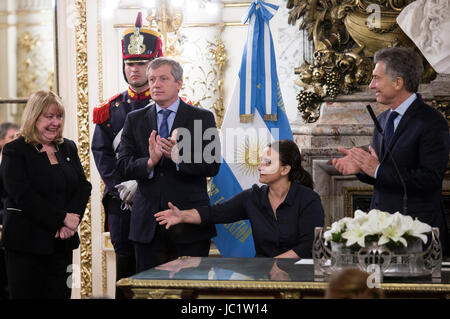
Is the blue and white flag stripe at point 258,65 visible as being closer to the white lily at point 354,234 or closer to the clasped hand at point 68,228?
the clasped hand at point 68,228

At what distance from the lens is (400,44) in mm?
4398

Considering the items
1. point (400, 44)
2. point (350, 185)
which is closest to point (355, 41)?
point (400, 44)

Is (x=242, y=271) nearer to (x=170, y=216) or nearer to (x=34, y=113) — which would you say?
(x=170, y=216)

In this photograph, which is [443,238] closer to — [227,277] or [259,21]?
[227,277]

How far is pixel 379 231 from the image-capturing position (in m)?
2.50

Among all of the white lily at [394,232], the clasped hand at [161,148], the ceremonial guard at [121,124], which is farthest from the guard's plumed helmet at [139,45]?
Answer: the white lily at [394,232]

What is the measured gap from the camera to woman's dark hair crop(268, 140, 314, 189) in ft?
11.5

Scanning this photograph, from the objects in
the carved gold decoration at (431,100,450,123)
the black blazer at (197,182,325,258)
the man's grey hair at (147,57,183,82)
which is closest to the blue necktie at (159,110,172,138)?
the man's grey hair at (147,57,183,82)

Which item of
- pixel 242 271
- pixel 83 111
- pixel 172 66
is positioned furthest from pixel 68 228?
pixel 83 111

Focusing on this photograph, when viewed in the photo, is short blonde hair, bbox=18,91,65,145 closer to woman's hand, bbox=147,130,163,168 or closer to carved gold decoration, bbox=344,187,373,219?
woman's hand, bbox=147,130,163,168

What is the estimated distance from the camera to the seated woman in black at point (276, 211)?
3318 millimetres

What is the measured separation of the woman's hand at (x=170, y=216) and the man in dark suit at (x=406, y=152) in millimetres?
738

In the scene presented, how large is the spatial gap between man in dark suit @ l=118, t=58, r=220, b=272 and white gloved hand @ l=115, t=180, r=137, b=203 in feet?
0.73

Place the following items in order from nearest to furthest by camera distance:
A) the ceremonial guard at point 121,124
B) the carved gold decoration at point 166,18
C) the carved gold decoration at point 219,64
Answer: the ceremonial guard at point 121,124, the carved gold decoration at point 166,18, the carved gold decoration at point 219,64
